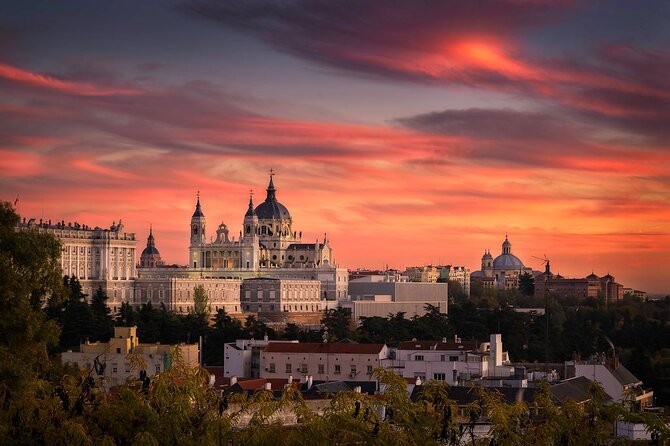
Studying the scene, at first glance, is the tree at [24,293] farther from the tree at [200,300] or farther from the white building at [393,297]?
the white building at [393,297]

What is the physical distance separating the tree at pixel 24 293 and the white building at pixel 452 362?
1252 inches

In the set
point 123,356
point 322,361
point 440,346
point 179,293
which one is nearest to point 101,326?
point 322,361

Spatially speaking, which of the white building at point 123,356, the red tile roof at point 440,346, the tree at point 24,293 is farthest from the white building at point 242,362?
the tree at point 24,293

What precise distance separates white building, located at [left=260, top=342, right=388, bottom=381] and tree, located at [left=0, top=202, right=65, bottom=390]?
37.9 meters

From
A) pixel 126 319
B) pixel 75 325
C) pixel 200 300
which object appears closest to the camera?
pixel 75 325

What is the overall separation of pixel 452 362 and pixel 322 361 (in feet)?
23.0

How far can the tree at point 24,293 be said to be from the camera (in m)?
35.3

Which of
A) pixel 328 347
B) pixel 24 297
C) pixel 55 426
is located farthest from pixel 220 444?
pixel 328 347

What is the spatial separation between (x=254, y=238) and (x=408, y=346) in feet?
377


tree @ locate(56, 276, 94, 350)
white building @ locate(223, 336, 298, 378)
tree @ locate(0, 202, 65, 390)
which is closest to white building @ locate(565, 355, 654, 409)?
white building @ locate(223, 336, 298, 378)

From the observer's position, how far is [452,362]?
72250 mm

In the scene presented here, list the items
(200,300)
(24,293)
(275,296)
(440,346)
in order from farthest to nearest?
(275,296) < (200,300) < (440,346) < (24,293)

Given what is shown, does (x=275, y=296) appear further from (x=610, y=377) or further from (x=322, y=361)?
(x=610, y=377)

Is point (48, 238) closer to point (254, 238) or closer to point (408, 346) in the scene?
point (408, 346)
